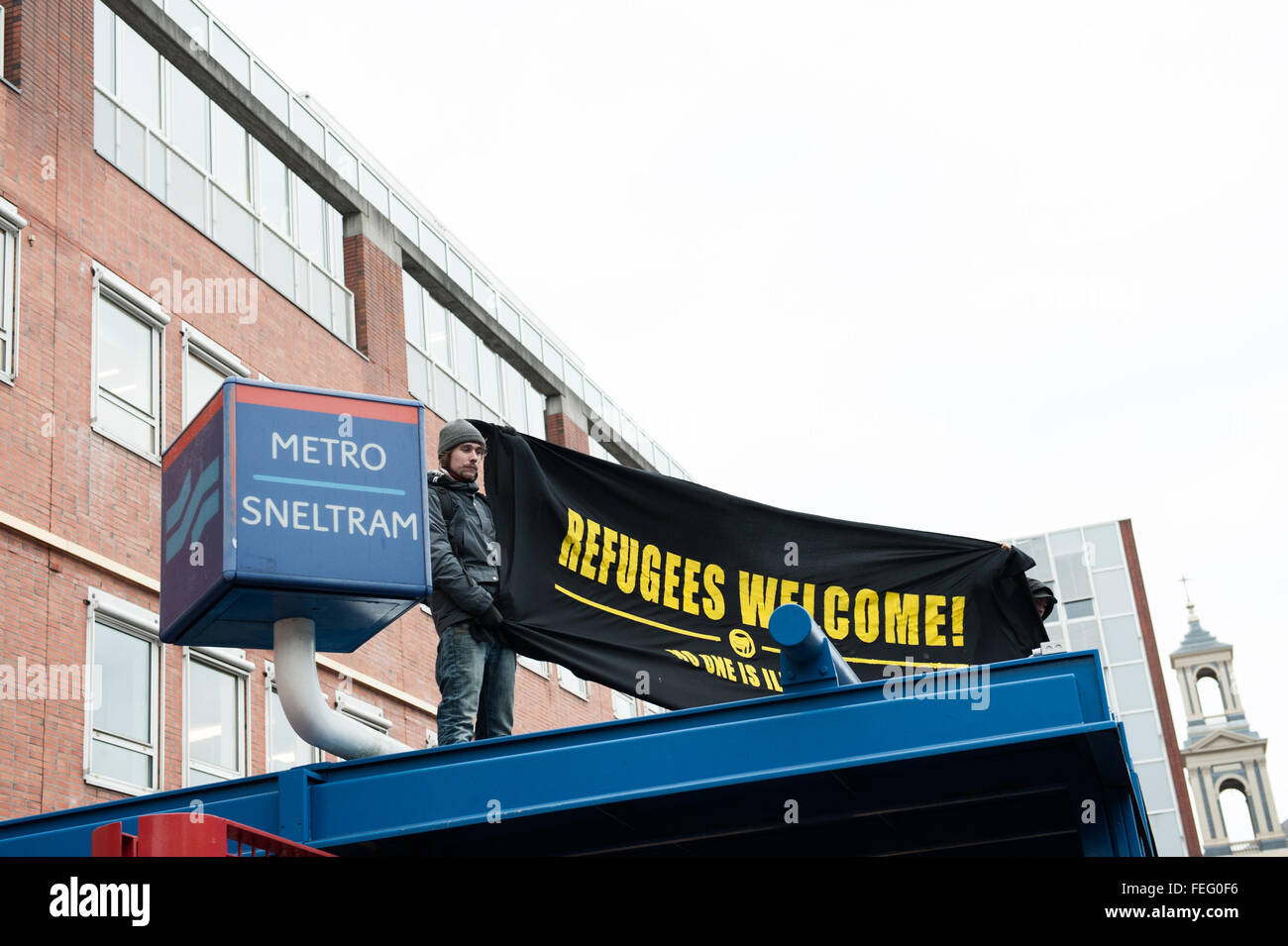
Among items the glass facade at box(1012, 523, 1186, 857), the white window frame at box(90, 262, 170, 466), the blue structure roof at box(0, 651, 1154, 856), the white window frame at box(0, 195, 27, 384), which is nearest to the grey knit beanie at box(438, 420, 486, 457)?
the blue structure roof at box(0, 651, 1154, 856)

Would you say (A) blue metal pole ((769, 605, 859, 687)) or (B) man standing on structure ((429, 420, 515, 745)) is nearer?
(A) blue metal pole ((769, 605, 859, 687))

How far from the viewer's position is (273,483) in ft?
26.0

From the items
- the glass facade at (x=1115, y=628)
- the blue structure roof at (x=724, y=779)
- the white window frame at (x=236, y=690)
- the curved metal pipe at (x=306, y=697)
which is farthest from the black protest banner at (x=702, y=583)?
the glass facade at (x=1115, y=628)

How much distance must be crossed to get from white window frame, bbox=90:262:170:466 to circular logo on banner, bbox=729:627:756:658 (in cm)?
968

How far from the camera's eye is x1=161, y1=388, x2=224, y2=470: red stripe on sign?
26.5 feet

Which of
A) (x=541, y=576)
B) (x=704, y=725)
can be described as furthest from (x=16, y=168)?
(x=704, y=725)

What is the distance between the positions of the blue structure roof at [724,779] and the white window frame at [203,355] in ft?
41.0

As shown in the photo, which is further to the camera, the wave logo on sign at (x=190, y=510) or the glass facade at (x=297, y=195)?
the glass facade at (x=297, y=195)

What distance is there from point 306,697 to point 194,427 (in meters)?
1.53

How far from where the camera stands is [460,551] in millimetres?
9195

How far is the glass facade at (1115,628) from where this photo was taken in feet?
190

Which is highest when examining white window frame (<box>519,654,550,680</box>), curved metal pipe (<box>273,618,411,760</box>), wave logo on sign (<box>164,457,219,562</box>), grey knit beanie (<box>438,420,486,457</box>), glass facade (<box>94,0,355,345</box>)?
glass facade (<box>94,0,355,345</box>)

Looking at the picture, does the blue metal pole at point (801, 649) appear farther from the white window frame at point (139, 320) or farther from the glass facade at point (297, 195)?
the glass facade at point (297, 195)

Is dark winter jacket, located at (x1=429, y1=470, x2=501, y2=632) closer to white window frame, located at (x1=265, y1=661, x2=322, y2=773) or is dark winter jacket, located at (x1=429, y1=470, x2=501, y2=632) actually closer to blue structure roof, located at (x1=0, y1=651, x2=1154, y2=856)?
blue structure roof, located at (x1=0, y1=651, x2=1154, y2=856)
